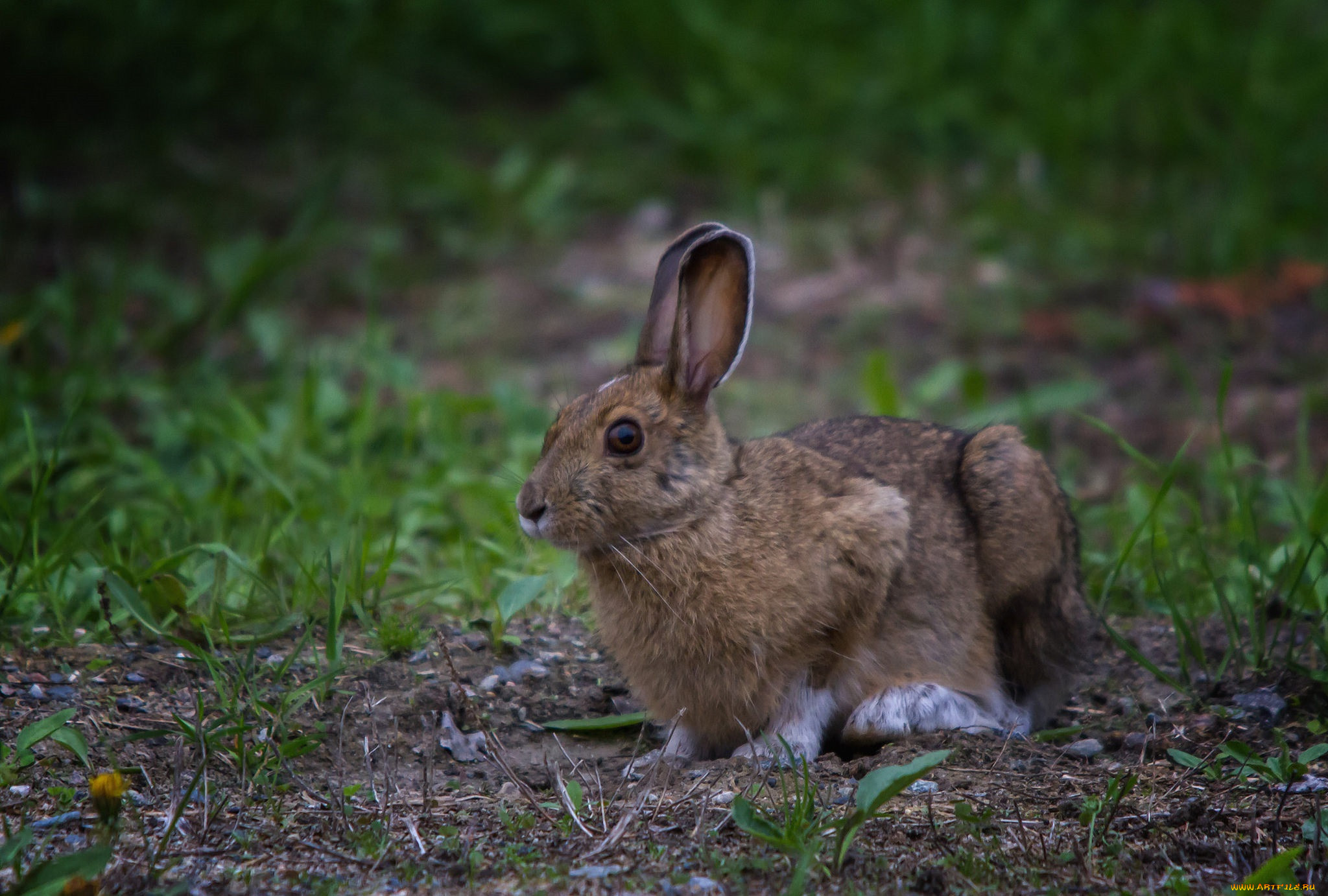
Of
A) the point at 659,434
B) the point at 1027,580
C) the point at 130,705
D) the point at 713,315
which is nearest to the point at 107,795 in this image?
the point at 130,705

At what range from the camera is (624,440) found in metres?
3.90

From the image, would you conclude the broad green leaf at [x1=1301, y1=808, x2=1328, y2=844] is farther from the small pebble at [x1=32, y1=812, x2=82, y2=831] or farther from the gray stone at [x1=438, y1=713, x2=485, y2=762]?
the small pebble at [x1=32, y1=812, x2=82, y2=831]

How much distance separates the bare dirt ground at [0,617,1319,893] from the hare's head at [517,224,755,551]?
656 mm

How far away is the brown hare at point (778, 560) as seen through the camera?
12.6 feet

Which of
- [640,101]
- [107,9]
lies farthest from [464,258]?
[107,9]

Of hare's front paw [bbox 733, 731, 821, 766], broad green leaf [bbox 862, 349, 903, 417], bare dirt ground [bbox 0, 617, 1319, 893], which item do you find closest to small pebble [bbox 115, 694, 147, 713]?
bare dirt ground [bbox 0, 617, 1319, 893]

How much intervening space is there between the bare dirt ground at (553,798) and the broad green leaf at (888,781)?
15cm

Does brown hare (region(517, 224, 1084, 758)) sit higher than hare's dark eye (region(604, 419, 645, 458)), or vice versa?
hare's dark eye (region(604, 419, 645, 458))

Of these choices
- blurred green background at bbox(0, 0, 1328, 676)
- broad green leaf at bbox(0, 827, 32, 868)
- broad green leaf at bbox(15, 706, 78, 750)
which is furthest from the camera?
blurred green background at bbox(0, 0, 1328, 676)

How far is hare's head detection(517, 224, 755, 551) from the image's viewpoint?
12.6 ft

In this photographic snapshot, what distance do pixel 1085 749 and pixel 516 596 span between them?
1.80 metres

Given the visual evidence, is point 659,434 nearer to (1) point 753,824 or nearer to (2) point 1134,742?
(1) point 753,824

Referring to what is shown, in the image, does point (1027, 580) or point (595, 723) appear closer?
point (595, 723)

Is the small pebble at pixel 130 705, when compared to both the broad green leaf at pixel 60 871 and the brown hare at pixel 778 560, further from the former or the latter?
the brown hare at pixel 778 560
